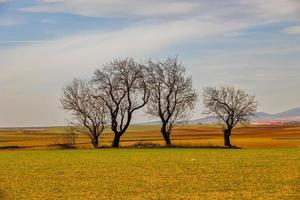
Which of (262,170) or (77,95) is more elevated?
(77,95)

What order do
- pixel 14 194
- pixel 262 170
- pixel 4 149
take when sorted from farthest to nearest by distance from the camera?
1. pixel 4 149
2. pixel 262 170
3. pixel 14 194

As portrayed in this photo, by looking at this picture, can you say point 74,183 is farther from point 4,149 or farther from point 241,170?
point 4,149

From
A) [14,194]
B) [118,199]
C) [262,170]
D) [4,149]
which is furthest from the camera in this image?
[4,149]

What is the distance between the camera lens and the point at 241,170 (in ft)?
114

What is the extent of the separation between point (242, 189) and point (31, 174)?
1592cm

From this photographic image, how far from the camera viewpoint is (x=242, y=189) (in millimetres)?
25062

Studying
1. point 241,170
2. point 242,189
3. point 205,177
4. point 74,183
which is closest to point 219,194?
point 242,189

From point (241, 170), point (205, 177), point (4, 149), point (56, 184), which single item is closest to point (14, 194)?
point (56, 184)

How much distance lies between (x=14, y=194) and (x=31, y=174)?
10527 mm

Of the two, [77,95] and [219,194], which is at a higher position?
[77,95]

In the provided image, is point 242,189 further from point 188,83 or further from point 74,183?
point 188,83

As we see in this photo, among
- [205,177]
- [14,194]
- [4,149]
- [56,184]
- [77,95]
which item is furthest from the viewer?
[77,95]

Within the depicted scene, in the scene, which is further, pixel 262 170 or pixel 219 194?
pixel 262 170

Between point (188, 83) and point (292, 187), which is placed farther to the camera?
point (188, 83)
